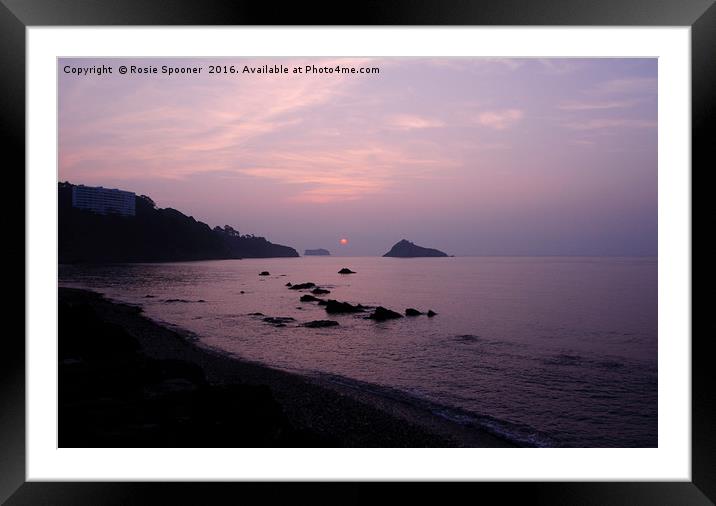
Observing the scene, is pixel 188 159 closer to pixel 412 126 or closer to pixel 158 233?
pixel 158 233

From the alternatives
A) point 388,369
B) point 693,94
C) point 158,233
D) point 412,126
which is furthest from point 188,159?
point 693,94

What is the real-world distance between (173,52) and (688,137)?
363 centimetres

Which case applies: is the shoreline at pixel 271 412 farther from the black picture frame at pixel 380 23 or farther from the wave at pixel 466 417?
the black picture frame at pixel 380 23

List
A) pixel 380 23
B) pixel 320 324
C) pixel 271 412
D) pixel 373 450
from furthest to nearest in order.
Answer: pixel 320 324 → pixel 271 412 → pixel 373 450 → pixel 380 23

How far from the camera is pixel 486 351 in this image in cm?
1342

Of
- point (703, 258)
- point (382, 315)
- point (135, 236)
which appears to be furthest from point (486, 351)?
A: point (135, 236)

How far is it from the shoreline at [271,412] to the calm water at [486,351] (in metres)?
0.90

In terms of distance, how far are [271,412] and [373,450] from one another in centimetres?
234

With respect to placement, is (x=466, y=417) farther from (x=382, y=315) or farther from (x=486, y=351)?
(x=382, y=315)

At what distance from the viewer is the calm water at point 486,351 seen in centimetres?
782

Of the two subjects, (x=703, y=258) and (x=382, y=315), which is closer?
(x=703, y=258)

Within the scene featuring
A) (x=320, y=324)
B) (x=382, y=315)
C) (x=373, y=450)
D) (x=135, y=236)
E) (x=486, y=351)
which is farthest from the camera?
(x=135, y=236)

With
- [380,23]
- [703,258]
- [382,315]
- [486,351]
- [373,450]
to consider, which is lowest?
[486,351]

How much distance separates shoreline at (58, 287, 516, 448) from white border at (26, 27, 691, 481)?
131cm
